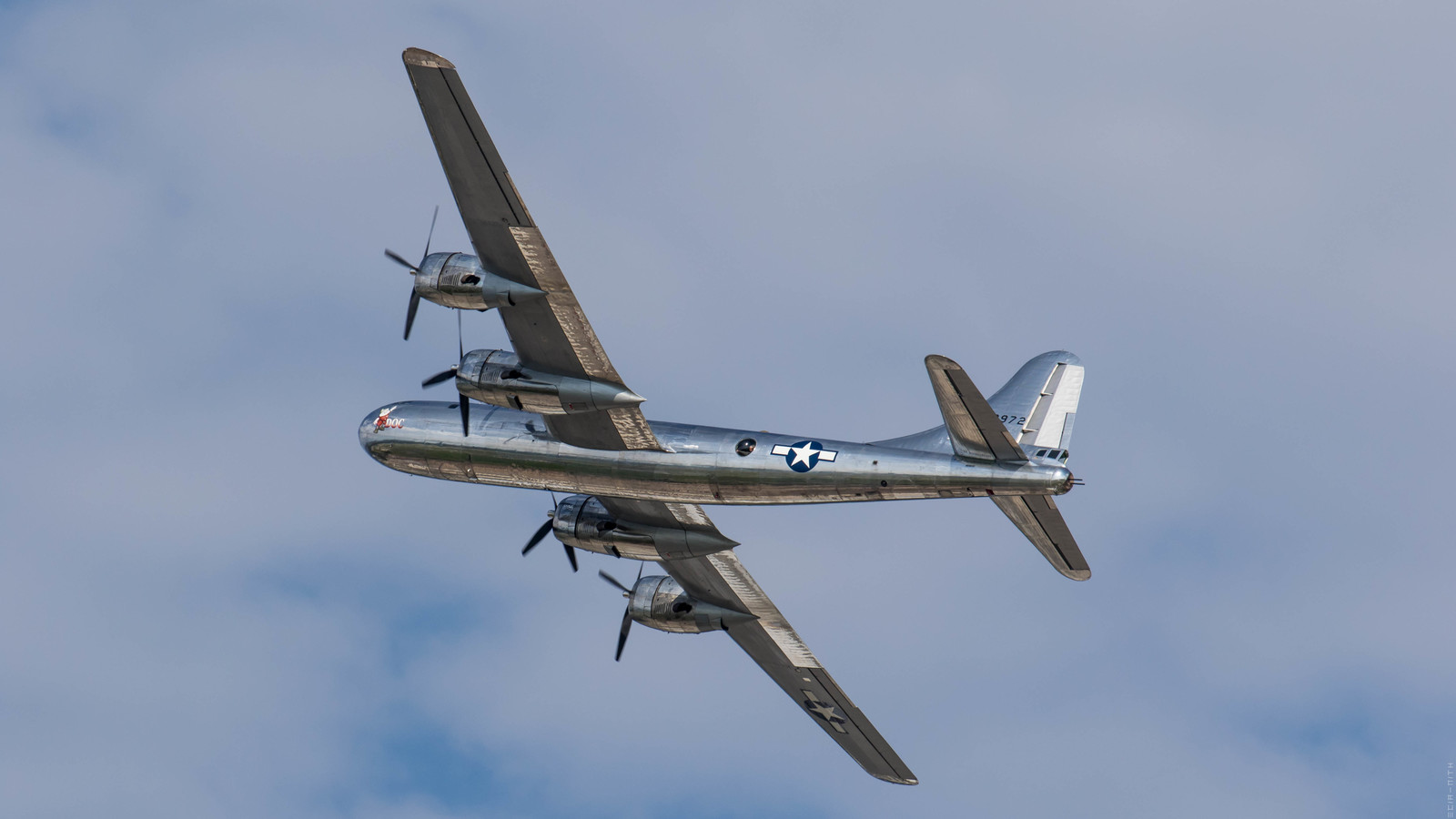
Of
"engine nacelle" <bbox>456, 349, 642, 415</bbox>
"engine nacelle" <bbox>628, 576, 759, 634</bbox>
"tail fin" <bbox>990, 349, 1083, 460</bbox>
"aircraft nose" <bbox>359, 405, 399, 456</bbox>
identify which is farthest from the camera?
"engine nacelle" <bbox>628, 576, 759, 634</bbox>

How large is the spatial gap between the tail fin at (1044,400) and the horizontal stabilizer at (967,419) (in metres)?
3.89

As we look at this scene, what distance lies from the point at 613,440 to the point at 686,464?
2166 millimetres

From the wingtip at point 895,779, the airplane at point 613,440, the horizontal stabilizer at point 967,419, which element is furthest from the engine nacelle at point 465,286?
the wingtip at point 895,779

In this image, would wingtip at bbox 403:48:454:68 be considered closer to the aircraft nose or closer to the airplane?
the airplane

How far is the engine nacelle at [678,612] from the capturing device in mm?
55125

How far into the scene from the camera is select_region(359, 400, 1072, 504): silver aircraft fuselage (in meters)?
43.6

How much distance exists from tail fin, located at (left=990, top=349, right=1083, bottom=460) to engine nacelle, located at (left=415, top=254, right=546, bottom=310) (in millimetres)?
12802

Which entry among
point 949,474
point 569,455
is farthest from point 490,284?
point 949,474

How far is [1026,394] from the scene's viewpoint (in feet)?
159

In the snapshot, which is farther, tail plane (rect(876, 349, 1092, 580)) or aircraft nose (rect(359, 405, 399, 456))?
aircraft nose (rect(359, 405, 399, 456))

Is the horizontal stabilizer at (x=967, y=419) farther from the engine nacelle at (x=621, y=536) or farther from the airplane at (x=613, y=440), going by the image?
the engine nacelle at (x=621, y=536)

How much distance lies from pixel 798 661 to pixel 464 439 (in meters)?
12.8

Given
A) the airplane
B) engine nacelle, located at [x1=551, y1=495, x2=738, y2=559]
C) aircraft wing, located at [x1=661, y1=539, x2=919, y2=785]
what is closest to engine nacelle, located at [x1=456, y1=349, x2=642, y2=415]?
the airplane

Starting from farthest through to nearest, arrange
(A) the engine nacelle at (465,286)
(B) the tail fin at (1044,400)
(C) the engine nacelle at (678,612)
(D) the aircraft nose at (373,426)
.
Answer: (C) the engine nacelle at (678,612) < (D) the aircraft nose at (373,426) < (B) the tail fin at (1044,400) < (A) the engine nacelle at (465,286)
